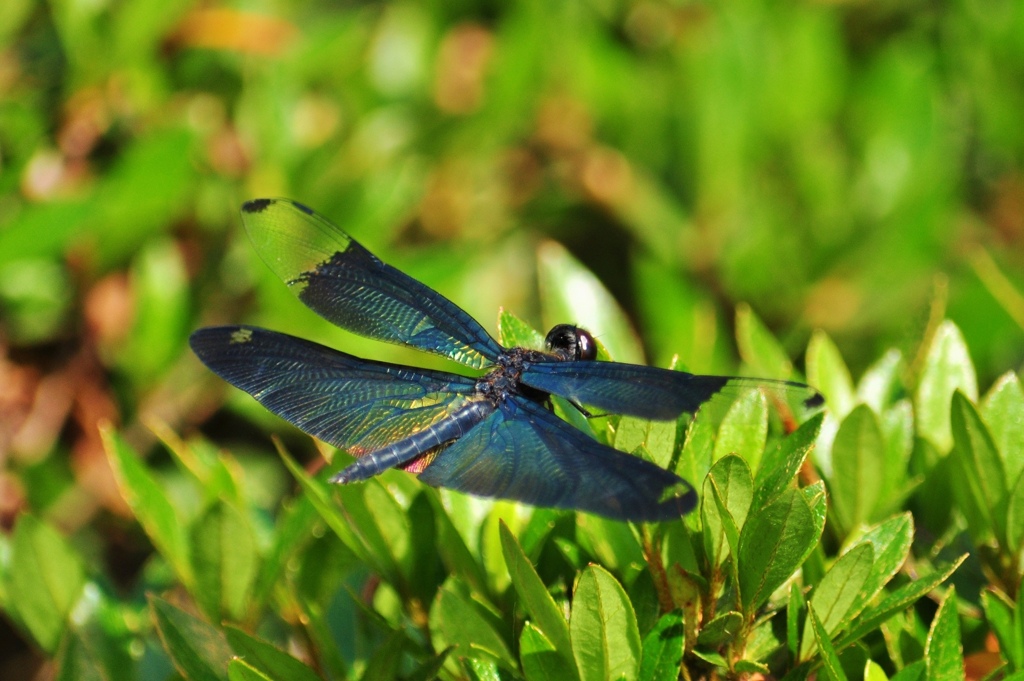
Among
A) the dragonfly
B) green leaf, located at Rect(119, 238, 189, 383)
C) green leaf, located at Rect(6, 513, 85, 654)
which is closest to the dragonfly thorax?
the dragonfly

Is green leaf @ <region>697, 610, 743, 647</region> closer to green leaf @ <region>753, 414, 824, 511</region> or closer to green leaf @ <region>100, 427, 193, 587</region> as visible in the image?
green leaf @ <region>753, 414, 824, 511</region>

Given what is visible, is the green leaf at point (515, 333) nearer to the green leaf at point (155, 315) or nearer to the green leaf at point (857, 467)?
the green leaf at point (857, 467)

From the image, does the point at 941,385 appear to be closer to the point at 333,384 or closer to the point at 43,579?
the point at 333,384

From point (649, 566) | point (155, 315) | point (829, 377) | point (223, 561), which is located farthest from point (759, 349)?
point (155, 315)

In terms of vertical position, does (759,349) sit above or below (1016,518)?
above

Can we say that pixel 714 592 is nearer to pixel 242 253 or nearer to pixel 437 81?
pixel 242 253

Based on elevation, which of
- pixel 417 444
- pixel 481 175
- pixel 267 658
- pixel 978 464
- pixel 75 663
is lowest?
pixel 75 663
